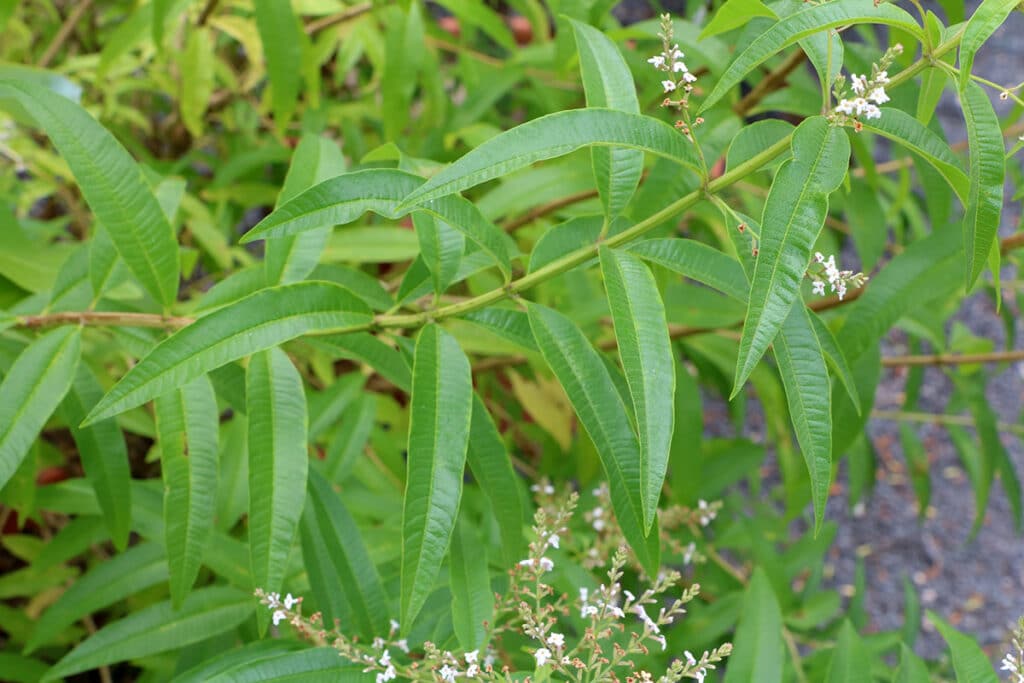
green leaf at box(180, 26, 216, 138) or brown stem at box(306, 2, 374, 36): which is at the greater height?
brown stem at box(306, 2, 374, 36)

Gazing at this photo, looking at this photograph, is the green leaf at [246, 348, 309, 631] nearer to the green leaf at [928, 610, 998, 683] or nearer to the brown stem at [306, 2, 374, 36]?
the green leaf at [928, 610, 998, 683]

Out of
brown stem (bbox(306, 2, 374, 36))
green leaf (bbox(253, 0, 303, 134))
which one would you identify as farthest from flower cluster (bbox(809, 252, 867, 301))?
brown stem (bbox(306, 2, 374, 36))

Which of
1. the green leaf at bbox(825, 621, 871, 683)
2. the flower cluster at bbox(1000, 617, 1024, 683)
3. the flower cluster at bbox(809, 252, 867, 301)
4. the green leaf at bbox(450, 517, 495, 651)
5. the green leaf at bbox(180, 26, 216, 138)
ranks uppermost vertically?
the green leaf at bbox(180, 26, 216, 138)

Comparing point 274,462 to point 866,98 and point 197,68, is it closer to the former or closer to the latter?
point 866,98

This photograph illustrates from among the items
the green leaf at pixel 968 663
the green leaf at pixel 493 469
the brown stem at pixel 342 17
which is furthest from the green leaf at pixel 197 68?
the green leaf at pixel 968 663

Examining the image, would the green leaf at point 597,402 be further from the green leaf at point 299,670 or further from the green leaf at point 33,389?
the green leaf at point 33,389

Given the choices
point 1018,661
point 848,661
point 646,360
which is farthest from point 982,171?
point 848,661
